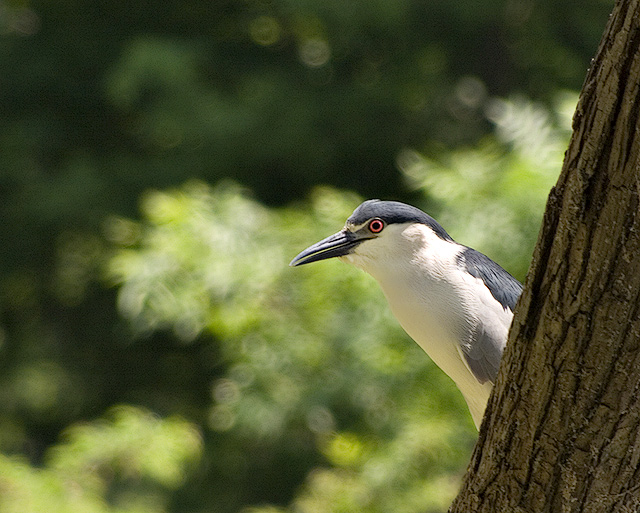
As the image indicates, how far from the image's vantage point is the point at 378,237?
2.42 metres

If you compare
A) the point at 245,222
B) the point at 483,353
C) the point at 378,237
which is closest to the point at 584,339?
the point at 483,353

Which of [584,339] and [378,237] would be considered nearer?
[584,339]

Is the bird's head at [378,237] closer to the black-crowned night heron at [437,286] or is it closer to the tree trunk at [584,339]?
the black-crowned night heron at [437,286]

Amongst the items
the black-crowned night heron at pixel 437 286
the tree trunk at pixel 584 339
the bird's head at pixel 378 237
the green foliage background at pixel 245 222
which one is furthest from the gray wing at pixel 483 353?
the green foliage background at pixel 245 222

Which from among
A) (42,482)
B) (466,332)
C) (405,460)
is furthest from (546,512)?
(42,482)

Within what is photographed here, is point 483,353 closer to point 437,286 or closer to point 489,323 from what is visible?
point 489,323

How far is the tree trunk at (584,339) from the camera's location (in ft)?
4.10

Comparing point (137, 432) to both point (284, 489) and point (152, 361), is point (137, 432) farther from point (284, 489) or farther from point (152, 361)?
point (152, 361)

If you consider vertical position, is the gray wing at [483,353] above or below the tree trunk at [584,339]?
above

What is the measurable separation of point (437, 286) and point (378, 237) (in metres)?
0.25

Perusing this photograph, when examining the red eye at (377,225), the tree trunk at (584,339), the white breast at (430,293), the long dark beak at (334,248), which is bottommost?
the tree trunk at (584,339)

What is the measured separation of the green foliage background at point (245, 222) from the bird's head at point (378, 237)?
1011 millimetres

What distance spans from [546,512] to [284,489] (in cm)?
454

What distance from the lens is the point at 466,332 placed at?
2.25m
